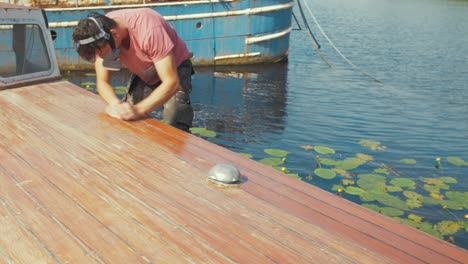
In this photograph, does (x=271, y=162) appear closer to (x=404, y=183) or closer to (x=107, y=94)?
(x=404, y=183)

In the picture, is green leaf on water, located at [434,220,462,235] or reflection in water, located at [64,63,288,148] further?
reflection in water, located at [64,63,288,148]

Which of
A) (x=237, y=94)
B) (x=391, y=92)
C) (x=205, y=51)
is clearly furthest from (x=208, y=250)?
(x=205, y=51)

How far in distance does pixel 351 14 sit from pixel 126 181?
32.1m

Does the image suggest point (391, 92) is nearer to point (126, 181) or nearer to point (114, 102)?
point (114, 102)

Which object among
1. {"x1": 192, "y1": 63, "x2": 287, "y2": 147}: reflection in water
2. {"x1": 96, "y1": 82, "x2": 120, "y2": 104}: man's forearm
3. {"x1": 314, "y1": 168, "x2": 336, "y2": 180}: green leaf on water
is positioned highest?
{"x1": 96, "y1": 82, "x2": 120, "y2": 104}: man's forearm

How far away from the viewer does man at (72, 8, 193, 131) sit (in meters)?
3.61

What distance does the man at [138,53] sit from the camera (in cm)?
361

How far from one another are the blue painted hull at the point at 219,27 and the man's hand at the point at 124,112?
34.0 ft

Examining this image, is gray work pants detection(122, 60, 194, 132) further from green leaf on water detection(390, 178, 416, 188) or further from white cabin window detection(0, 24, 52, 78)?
green leaf on water detection(390, 178, 416, 188)

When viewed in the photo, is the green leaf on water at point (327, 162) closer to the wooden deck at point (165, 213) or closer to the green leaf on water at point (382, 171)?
the green leaf on water at point (382, 171)

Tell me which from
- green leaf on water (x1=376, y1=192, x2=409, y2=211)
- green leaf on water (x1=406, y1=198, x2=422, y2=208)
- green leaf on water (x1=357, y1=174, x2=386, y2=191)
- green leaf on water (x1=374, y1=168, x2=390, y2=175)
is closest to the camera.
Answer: green leaf on water (x1=376, y1=192, x2=409, y2=211)

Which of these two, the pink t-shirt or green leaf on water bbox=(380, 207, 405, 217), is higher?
the pink t-shirt

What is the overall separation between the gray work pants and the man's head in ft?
3.23

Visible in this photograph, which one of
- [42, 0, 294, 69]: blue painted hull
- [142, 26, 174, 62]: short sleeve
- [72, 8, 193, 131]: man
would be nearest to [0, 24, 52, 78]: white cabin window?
[72, 8, 193, 131]: man
